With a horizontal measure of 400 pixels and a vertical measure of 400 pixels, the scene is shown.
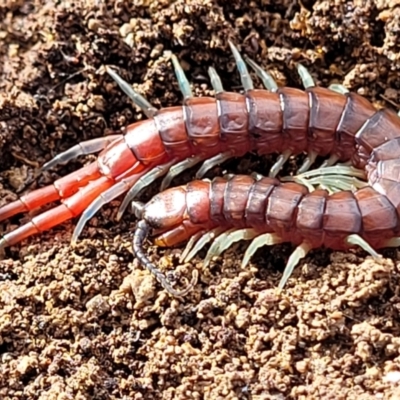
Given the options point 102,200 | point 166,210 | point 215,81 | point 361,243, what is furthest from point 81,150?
point 361,243

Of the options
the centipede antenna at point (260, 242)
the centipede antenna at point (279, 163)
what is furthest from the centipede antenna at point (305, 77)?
the centipede antenna at point (260, 242)

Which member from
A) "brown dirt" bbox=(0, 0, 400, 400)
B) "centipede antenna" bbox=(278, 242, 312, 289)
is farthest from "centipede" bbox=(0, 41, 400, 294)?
"brown dirt" bbox=(0, 0, 400, 400)

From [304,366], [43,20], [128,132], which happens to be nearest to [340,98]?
[128,132]

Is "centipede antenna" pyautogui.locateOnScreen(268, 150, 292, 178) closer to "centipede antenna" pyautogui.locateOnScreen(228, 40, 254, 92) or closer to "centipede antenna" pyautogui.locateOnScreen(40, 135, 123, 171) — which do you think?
"centipede antenna" pyautogui.locateOnScreen(228, 40, 254, 92)

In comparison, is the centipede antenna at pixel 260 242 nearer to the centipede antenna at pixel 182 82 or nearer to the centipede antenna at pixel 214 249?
the centipede antenna at pixel 214 249

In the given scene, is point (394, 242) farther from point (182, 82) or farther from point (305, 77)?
point (182, 82)

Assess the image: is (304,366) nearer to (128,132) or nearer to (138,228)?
(138,228)
